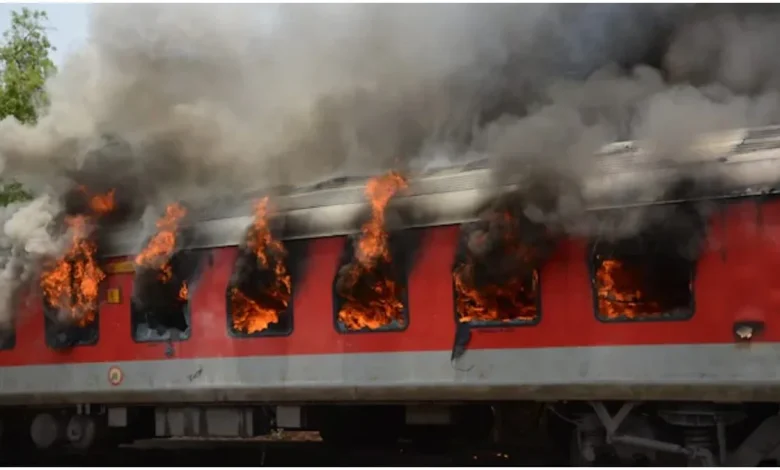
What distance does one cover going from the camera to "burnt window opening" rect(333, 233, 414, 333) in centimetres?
809

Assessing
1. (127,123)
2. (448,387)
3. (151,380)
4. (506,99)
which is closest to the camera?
(448,387)

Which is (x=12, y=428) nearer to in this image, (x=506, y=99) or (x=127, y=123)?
(x=127, y=123)

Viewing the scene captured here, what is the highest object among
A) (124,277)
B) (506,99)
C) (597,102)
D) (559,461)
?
(506,99)

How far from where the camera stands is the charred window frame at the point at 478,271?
7.55m

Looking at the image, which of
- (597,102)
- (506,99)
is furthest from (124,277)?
(597,102)

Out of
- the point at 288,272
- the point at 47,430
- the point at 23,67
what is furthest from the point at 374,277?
the point at 23,67

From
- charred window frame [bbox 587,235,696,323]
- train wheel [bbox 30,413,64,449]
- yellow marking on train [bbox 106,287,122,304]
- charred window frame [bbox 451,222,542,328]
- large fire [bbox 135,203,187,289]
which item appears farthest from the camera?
train wheel [bbox 30,413,64,449]

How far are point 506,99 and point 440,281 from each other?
300 centimetres

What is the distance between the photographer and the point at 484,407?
8742 millimetres

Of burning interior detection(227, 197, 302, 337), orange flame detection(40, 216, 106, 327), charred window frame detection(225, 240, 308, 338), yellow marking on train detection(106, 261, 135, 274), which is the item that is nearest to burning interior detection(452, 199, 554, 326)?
charred window frame detection(225, 240, 308, 338)

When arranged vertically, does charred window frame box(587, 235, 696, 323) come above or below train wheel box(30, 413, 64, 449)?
above

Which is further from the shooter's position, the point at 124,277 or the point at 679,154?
the point at 124,277

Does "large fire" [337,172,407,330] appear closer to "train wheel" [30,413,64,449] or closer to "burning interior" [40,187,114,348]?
"burning interior" [40,187,114,348]

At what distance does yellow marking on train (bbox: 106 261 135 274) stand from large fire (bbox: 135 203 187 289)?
22cm
